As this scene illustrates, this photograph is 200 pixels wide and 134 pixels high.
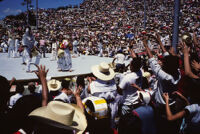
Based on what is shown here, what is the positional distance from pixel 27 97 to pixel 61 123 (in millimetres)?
552

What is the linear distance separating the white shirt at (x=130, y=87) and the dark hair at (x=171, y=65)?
22.1 inches

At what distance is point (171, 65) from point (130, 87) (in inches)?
32.4

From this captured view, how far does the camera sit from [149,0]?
47406 mm

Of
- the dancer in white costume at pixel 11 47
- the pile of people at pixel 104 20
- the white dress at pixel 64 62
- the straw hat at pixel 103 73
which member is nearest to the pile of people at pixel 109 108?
the straw hat at pixel 103 73

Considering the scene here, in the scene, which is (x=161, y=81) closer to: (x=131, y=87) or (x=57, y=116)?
(x=131, y=87)

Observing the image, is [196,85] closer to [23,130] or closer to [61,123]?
[61,123]

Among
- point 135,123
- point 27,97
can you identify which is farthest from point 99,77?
point 27,97

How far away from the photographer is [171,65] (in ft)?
9.17

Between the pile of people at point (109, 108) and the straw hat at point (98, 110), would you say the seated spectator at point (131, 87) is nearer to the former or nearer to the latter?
the pile of people at point (109, 108)

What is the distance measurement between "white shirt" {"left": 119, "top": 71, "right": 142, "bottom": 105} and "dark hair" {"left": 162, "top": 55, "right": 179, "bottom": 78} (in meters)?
0.56

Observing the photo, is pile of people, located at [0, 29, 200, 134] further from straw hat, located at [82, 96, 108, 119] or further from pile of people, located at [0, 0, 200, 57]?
pile of people, located at [0, 0, 200, 57]

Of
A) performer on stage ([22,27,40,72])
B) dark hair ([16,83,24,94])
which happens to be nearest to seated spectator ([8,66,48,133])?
dark hair ([16,83,24,94])

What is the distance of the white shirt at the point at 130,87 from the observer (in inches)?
128

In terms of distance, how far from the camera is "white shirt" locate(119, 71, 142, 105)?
3.25m
